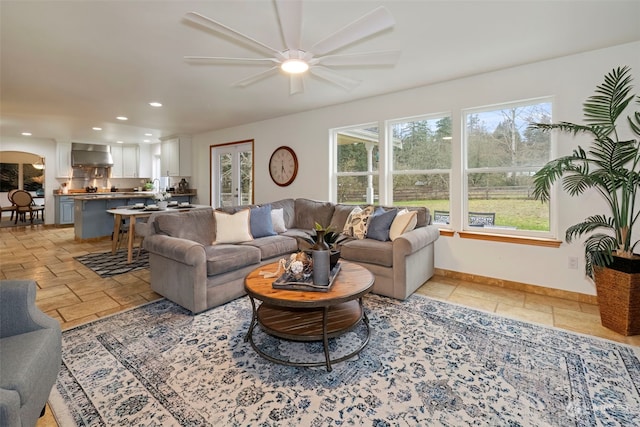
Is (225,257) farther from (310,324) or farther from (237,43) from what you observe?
(237,43)

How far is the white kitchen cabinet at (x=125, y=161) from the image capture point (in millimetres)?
9609

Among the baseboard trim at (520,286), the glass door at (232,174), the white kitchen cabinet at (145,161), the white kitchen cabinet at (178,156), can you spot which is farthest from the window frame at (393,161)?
the white kitchen cabinet at (145,161)

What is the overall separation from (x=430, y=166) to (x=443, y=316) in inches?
82.6

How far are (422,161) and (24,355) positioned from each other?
13.5 ft

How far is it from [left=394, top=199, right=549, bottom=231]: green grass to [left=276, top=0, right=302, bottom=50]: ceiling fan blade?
2.91 m

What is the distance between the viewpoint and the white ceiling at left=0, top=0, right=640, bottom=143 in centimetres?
223

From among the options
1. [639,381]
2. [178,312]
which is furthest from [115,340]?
[639,381]

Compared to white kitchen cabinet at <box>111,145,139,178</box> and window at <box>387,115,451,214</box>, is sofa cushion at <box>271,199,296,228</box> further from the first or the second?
white kitchen cabinet at <box>111,145,139,178</box>

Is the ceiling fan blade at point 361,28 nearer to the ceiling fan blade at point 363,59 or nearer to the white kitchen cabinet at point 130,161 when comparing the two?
the ceiling fan blade at point 363,59

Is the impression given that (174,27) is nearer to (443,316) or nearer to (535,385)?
(443,316)

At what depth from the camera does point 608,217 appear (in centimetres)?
291

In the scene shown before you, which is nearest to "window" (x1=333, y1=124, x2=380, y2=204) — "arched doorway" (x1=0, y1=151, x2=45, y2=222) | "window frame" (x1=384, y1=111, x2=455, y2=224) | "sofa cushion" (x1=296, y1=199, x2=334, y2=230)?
"window frame" (x1=384, y1=111, x2=455, y2=224)

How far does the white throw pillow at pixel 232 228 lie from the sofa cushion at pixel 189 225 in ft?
0.30

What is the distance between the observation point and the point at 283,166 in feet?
18.4
